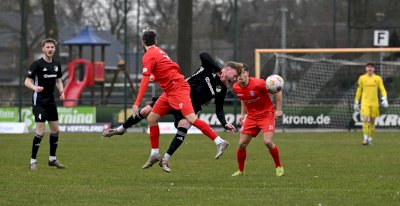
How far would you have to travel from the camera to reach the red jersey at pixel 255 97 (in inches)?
546

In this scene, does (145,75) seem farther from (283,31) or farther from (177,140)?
(283,31)

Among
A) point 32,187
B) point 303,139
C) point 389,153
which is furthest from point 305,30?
point 32,187

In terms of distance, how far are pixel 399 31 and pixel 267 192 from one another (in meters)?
23.0

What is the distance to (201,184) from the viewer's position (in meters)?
12.7

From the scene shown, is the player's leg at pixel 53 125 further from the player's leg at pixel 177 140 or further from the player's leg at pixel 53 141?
the player's leg at pixel 177 140

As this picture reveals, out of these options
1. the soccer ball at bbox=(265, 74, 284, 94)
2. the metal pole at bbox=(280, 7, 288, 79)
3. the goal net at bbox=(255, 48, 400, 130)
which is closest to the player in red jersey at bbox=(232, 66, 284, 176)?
the soccer ball at bbox=(265, 74, 284, 94)

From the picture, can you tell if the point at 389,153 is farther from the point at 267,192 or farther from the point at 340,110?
the point at 340,110

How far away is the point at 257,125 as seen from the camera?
46.6 ft

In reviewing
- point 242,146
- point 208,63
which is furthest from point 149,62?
point 242,146

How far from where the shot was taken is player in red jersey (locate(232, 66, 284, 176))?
45.5ft

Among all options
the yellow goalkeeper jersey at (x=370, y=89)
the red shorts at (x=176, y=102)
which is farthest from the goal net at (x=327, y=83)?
the red shorts at (x=176, y=102)

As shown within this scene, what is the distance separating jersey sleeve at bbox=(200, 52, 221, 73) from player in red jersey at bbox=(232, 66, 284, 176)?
3.40 feet

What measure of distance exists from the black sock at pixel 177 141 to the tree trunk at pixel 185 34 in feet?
62.3

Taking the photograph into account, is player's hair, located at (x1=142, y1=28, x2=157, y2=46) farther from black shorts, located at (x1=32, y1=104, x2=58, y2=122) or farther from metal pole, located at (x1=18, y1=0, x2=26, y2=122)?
metal pole, located at (x1=18, y1=0, x2=26, y2=122)
